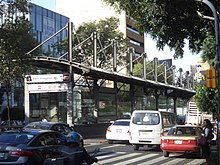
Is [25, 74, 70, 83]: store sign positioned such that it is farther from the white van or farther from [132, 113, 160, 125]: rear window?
the white van

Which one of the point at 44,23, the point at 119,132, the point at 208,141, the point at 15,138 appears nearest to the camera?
the point at 15,138

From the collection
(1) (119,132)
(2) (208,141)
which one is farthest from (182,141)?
(1) (119,132)

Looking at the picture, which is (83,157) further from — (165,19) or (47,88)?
(47,88)

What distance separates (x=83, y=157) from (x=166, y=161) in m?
6.35

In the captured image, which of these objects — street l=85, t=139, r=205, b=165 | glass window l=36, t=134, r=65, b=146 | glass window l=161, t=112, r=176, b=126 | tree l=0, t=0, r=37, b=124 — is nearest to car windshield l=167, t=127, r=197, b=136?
street l=85, t=139, r=205, b=165

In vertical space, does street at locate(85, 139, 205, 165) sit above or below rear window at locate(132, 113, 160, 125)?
below

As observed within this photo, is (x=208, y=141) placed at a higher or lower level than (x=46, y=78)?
lower

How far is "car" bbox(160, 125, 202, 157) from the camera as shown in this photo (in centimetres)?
1714

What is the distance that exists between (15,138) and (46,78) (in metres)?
17.7

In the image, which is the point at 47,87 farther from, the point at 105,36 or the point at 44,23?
the point at 44,23

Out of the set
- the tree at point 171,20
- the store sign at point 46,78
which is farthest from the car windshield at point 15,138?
the store sign at point 46,78

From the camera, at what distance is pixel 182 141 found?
17.2m

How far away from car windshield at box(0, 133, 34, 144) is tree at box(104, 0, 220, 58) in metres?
4.51

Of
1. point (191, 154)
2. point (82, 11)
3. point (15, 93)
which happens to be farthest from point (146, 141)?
point (82, 11)
